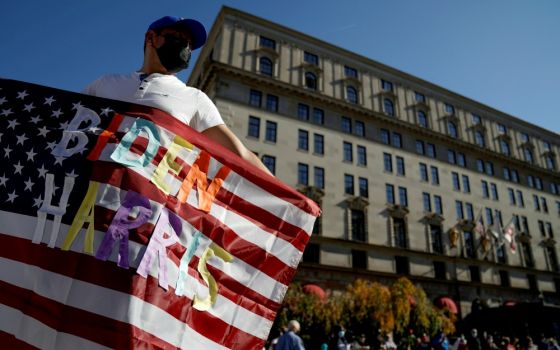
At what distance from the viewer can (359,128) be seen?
36.2 meters

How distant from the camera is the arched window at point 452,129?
41.9 m

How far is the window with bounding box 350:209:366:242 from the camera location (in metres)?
31.7

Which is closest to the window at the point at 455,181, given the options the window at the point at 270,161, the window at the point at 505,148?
the window at the point at 505,148

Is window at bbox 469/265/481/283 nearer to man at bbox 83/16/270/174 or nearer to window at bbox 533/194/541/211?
window at bbox 533/194/541/211

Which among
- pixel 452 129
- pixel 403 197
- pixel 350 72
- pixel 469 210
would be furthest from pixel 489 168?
pixel 350 72

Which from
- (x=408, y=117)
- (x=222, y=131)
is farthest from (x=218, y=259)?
(x=408, y=117)

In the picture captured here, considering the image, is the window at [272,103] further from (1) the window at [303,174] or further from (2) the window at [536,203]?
(2) the window at [536,203]

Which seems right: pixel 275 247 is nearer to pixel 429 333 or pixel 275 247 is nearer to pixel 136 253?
pixel 136 253

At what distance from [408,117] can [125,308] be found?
41.3 m

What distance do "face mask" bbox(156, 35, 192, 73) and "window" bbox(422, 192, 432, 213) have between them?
123 feet

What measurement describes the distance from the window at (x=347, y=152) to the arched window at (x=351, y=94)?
5035 millimetres

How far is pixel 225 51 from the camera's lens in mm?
32500

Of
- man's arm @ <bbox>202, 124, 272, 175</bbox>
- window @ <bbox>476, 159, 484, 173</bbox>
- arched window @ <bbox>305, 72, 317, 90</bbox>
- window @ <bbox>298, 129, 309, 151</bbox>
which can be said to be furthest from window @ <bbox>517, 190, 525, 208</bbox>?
man's arm @ <bbox>202, 124, 272, 175</bbox>

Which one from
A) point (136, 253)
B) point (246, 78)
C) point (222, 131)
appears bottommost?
point (136, 253)
